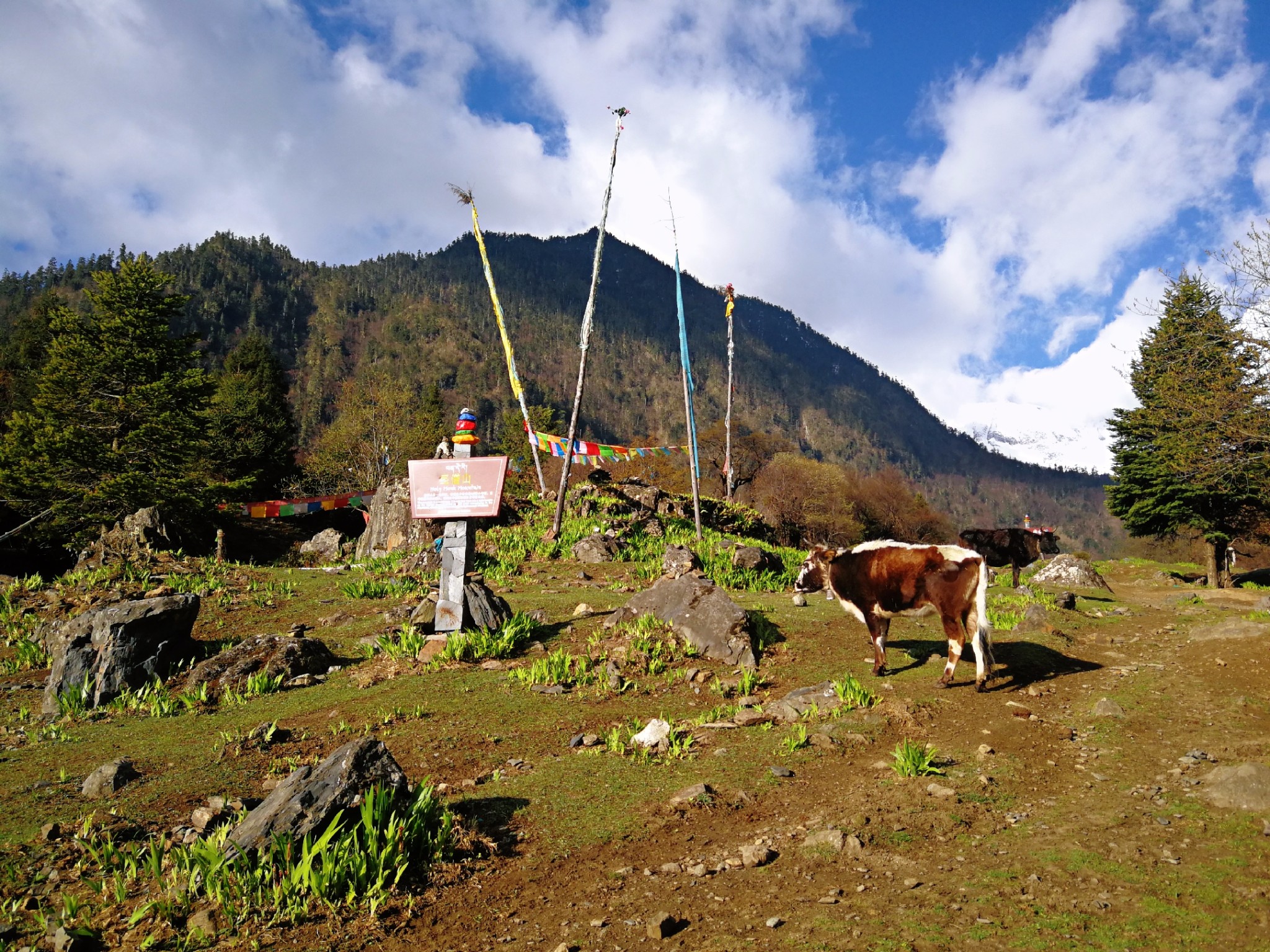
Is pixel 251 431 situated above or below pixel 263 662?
above

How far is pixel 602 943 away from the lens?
3.80 metres

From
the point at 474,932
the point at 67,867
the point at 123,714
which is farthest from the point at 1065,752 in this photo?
the point at 123,714

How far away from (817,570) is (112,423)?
3010 cm

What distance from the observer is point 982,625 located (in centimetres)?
847

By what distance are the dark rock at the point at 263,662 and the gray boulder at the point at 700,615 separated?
15.2 feet

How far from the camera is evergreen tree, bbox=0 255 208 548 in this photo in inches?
1055

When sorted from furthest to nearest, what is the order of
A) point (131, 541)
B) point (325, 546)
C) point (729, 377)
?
point (729, 377) < point (325, 546) < point (131, 541)

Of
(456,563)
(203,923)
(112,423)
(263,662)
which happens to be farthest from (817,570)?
(112,423)

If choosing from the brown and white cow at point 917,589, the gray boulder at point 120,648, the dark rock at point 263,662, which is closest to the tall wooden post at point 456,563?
the dark rock at point 263,662

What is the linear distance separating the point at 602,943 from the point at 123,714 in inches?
321

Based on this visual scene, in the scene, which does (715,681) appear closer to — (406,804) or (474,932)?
(406,804)

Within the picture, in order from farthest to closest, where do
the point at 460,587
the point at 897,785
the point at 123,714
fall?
1. the point at 460,587
2. the point at 123,714
3. the point at 897,785

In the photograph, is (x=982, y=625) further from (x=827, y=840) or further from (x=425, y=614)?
(x=425, y=614)

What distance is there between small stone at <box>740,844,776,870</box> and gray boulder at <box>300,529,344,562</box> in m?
22.2
